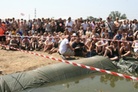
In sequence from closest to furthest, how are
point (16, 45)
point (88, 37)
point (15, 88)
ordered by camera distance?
1. point (15, 88)
2. point (88, 37)
3. point (16, 45)

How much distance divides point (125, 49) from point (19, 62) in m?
4.50

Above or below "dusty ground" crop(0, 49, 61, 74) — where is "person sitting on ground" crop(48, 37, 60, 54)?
above

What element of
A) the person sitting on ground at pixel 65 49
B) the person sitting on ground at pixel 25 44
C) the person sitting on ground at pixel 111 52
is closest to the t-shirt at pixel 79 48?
the person sitting on ground at pixel 65 49

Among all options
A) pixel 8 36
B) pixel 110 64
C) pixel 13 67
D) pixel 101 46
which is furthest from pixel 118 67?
pixel 8 36

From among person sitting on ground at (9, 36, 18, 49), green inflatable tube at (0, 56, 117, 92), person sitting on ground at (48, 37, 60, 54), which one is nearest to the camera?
green inflatable tube at (0, 56, 117, 92)

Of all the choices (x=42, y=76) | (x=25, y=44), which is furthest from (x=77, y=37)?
(x=42, y=76)

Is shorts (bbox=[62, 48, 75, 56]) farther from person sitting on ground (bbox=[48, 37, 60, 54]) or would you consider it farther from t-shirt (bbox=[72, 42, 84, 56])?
person sitting on ground (bbox=[48, 37, 60, 54])

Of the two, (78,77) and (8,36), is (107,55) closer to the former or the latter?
(78,77)

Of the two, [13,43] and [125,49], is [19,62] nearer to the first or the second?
[13,43]

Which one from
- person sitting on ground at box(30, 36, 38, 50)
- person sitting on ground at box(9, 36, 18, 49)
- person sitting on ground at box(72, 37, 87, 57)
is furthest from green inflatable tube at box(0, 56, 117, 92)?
person sitting on ground at box(9, 36, 18, 49)

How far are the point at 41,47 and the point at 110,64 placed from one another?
4850 mm

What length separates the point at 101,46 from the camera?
11289mm

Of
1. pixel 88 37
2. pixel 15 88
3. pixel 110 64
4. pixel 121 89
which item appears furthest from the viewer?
pixel 88 37

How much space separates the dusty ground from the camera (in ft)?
28.9
